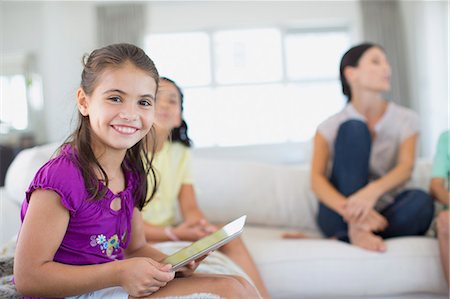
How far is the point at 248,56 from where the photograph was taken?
6348 millimetres

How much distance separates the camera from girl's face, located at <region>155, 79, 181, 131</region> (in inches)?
65.7

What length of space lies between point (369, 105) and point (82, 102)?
4.43 feet

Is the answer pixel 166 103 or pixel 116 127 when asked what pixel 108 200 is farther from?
pixel 166 103

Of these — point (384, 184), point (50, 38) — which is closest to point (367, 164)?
point (384, 184)

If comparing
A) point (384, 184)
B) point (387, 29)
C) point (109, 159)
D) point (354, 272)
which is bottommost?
point (354, 272)

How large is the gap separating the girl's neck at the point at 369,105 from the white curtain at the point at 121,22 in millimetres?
4426

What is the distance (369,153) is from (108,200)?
1.14 m

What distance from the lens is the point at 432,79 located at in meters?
5.43

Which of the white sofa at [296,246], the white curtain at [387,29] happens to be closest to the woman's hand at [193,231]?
the white sofa at [296,246]

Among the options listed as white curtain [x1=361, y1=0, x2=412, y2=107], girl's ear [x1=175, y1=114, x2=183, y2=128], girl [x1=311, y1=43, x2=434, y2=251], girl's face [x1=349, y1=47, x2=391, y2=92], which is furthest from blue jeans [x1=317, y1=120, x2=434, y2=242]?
white curtain [x1=361, y1=0, x2=412, y2=107]

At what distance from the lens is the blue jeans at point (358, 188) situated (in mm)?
1785

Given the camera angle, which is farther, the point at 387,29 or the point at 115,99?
the point at 387,29

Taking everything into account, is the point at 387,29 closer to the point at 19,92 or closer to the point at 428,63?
the point at 428,63

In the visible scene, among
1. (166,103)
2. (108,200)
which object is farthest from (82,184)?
(166,103)
